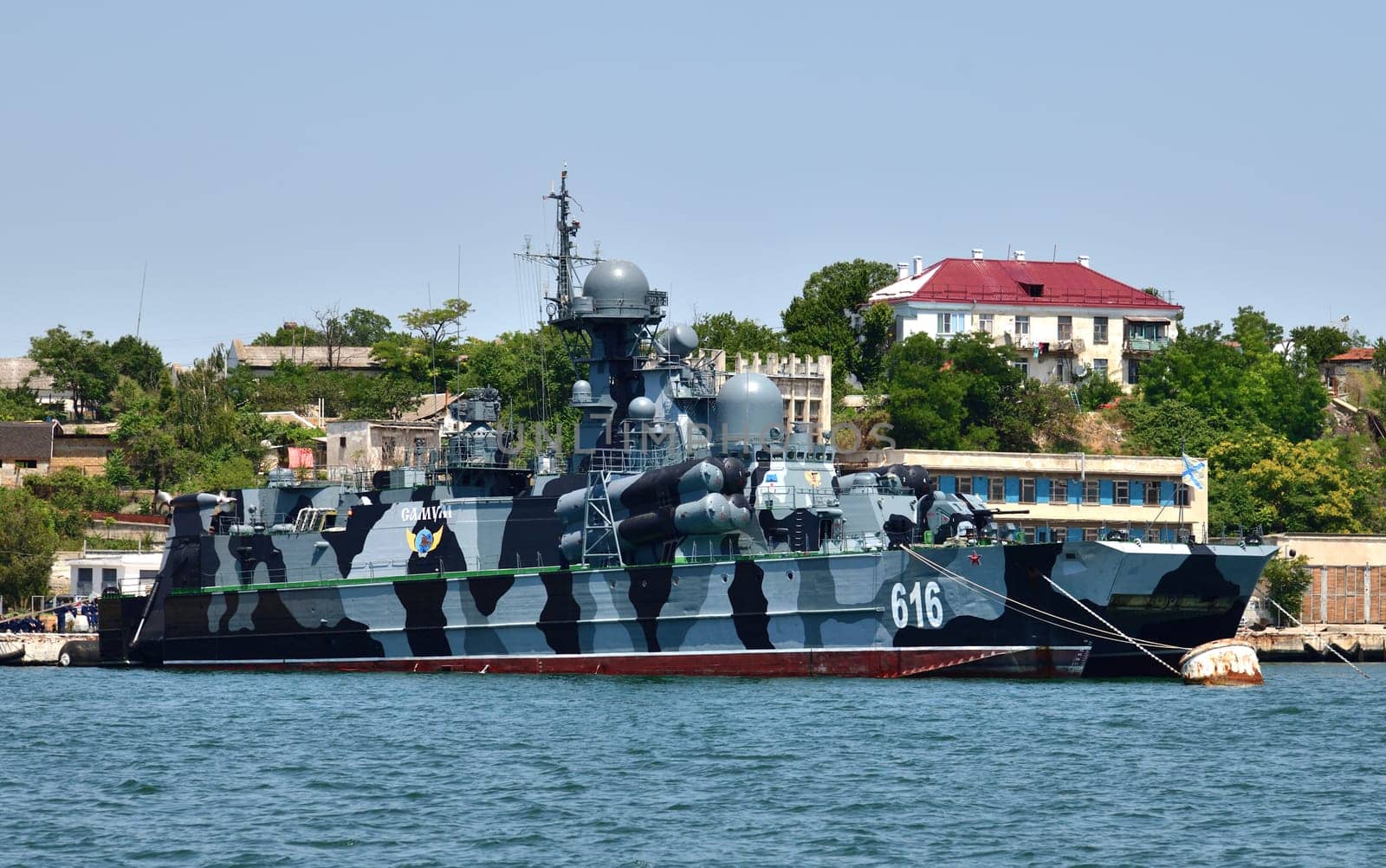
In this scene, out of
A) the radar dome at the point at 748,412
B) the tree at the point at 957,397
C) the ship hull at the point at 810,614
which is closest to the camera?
the ship hull at the point at 810,614

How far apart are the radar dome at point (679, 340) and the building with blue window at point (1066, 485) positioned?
71.1 feet

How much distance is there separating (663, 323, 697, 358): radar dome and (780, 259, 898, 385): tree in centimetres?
3126

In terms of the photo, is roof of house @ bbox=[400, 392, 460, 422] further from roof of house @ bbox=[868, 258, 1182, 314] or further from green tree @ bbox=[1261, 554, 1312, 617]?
green tree @ bbox=[1261, 554, 1312, 617]

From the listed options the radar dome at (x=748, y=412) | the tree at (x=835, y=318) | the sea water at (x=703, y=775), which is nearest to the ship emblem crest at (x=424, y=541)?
the sea water at (x=703, y=775)

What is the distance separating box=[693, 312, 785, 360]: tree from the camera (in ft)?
255

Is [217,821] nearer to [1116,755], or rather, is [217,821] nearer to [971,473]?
[1116,755]

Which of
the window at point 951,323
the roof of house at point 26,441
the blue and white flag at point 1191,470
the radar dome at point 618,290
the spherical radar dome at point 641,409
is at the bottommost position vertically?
the blue and white flag at point 1191,470

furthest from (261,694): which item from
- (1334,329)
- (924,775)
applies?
(1334,329)

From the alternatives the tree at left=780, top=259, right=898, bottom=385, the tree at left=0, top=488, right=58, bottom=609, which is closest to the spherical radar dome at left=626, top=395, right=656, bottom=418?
the tree at left=0, top=488, right=58, bottom=609

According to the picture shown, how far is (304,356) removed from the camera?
9931 cm

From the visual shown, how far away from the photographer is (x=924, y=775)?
Result: 27656mm

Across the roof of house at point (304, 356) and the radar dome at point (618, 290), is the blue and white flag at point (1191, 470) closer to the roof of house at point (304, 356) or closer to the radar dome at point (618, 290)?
the radar dome at point (618, 290)

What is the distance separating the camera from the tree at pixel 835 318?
79144 mm

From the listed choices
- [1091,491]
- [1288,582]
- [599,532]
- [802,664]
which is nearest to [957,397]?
[1091,491]
